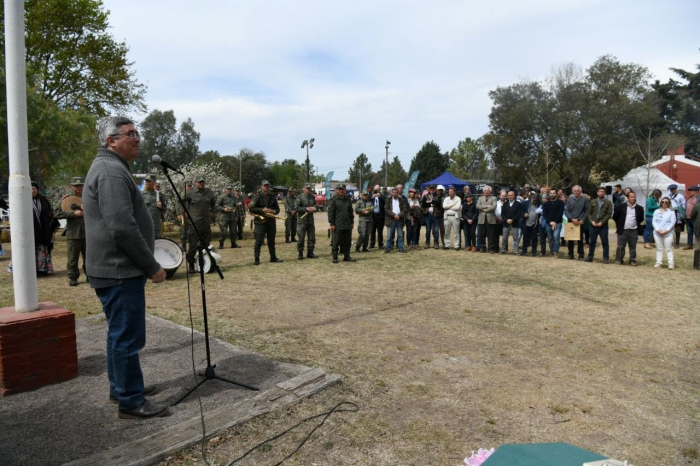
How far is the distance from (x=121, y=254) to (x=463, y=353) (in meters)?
3.64

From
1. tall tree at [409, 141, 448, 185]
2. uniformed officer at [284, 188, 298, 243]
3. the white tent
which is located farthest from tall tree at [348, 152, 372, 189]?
uniformed officer at [284, 188, 298, 243]

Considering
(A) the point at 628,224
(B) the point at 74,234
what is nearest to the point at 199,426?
(B) the point at 74,234

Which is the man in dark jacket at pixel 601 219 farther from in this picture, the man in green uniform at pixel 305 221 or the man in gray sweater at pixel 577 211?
the man in green uniform at pixel 305 221

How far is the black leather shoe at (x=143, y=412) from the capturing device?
3469 millimetres

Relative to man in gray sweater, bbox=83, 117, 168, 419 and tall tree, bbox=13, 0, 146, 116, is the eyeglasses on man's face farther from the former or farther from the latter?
tall tree, bbox=13, 0, 146, 116

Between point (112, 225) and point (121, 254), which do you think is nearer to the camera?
point (112, 225)

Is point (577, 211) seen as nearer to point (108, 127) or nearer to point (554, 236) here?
point (554, 236)

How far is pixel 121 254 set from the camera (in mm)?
3369

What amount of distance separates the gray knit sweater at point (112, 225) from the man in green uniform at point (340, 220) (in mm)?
8995

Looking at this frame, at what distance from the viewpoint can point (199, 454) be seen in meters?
3.11

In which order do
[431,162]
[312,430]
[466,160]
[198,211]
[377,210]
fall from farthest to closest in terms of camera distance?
[431,162] → [466,160] → [377,210] → [198,211] → [312,430]

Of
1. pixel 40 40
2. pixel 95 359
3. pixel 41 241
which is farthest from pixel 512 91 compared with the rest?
pixel 95 359

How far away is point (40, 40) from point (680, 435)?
85.5 feet

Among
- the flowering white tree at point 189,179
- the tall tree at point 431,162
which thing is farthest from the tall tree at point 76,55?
the tall tree at point 431,162
